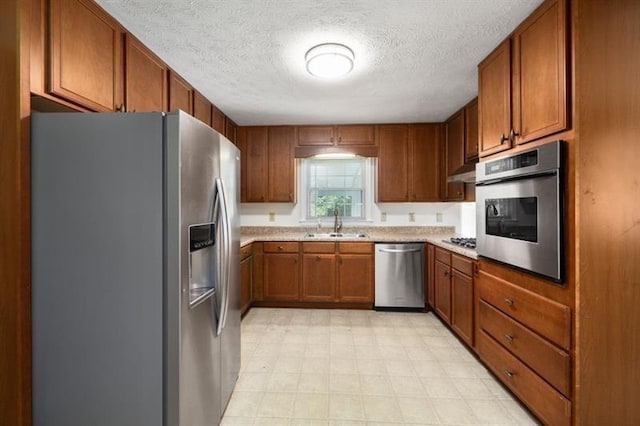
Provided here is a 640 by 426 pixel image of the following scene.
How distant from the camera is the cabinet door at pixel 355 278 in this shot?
3.71 meters

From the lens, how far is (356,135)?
156 inches

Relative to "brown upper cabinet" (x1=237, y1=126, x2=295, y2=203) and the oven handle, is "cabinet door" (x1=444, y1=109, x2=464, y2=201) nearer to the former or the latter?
the oven handle

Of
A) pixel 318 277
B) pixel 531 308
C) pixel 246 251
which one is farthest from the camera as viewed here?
pixel 318 277

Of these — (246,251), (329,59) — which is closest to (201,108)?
(329,59)

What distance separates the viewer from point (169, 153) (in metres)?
1.28

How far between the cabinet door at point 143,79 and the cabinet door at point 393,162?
8.38 ft

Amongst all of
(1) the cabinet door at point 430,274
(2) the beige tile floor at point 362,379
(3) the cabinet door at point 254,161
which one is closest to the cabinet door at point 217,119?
(3) the cabinet door at point 254,161

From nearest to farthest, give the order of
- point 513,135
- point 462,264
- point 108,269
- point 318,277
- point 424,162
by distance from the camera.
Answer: point 108,269, point 513,135, point 462,264, point 318,277, point 424,162

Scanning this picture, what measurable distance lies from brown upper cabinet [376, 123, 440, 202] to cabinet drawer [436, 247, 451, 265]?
863 millimetres

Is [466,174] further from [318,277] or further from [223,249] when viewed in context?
[223,249]

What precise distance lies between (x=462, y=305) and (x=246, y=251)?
2.28 m

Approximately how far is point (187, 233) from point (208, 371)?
0.75 metres

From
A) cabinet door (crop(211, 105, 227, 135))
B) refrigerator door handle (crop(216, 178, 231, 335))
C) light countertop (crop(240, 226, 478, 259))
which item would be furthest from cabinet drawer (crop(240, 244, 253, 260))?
refrigerator door handle (crop(216, 178, 231, 335))

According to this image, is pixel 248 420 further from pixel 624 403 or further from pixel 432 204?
pixel 432 204
